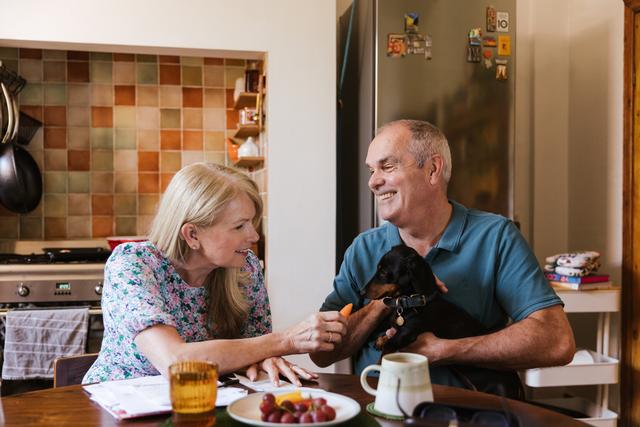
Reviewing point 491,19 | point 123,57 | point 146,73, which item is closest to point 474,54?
point 491,19

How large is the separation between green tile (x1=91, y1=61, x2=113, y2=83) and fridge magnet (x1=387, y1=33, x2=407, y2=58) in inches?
64.3

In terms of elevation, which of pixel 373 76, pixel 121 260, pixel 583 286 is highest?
pixel 373 76

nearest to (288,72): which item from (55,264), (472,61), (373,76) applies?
(373,76)

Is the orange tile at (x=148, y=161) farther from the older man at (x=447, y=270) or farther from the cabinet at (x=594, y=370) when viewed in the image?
the cabinet at (x=594, y=370)

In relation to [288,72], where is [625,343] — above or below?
below

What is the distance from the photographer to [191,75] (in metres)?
3.89

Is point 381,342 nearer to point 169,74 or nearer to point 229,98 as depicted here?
point 229,98

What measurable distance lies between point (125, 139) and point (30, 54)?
2.21ft

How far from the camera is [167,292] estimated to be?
1.69m

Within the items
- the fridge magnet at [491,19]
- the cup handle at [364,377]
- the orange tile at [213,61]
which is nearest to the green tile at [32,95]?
the orange tile at [213,61]

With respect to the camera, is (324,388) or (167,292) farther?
(167,292)

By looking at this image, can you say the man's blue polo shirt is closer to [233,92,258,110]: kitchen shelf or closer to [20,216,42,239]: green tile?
[233,92,258,110]: kitchen shelf

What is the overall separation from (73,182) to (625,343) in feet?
9.81

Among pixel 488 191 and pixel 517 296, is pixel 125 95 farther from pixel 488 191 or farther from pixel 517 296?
pixel 517 296
